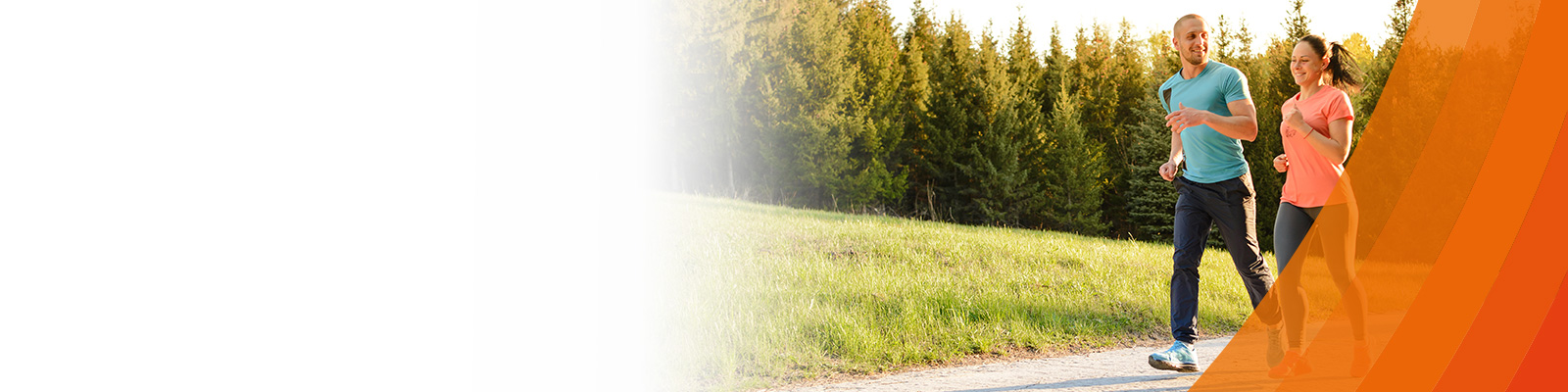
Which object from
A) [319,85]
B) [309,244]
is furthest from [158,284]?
[319,85]

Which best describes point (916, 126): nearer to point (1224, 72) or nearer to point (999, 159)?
point (999, 159)

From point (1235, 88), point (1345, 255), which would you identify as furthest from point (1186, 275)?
point (1235, 88)

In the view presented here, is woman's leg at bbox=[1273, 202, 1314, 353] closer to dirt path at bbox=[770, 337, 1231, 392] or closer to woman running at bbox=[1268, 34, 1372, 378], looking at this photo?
woman running at bbox=[1268, 34, 1372, 378]

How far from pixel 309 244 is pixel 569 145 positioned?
750 cm

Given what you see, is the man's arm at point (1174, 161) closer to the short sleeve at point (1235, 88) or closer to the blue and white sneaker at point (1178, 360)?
the short sleeve at point (1235, 88)

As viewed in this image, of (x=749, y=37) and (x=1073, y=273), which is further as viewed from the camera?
(x=749, y=37)

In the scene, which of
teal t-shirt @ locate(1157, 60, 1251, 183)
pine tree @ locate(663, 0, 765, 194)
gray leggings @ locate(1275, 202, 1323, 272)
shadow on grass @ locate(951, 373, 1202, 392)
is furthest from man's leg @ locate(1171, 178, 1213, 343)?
pine tree @ locate(663, 0, 765, 194)

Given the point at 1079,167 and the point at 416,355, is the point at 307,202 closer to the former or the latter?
the point at 416,355

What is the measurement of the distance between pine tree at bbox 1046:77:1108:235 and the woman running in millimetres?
22969

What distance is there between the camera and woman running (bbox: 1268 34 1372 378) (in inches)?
165

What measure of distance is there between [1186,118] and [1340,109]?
609 mm

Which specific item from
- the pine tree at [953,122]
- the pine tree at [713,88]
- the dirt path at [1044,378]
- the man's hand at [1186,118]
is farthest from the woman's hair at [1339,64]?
the pine tree at [713,88]

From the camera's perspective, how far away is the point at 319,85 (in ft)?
33.1

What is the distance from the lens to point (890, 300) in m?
6.87
